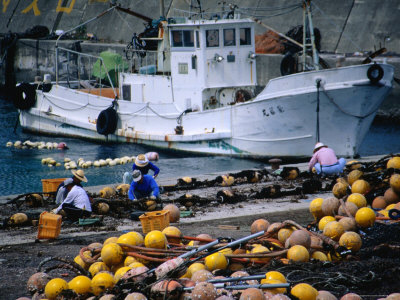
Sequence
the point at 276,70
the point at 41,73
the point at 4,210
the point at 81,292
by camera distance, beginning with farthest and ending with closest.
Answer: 1. the point at 41,73
2. the point at 276,70
3. the point at 4,210
4. the point at 81,292

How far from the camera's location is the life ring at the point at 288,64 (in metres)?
20.3

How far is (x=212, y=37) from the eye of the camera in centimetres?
1717

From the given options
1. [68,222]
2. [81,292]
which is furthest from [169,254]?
[68,222]

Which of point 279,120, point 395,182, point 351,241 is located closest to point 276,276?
point 351,241

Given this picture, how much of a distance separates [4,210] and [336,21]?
17.8m

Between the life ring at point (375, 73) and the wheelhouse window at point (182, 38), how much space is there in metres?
5.40

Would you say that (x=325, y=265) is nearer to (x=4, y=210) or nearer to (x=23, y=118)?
(x=4, y=210)

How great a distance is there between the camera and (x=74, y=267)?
5.63 m

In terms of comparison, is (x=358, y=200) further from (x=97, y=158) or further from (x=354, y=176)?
(x=97, y=158)

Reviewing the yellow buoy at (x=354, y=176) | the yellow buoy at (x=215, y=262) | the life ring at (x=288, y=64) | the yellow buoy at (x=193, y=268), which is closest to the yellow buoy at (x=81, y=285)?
the yellow buoy at (x=193, y=268)

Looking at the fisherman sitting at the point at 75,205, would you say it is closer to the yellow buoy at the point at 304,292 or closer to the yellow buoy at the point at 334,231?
the yellow buoy at the point at 334,231

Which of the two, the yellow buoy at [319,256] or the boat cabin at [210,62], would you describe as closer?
the yellow buoy at [319,256]

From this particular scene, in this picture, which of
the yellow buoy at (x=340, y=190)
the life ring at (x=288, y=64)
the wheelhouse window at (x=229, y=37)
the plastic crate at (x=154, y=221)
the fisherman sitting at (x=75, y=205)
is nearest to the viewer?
the plastic crate at (x=154, y=221)

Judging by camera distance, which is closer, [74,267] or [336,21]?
[74,267]
